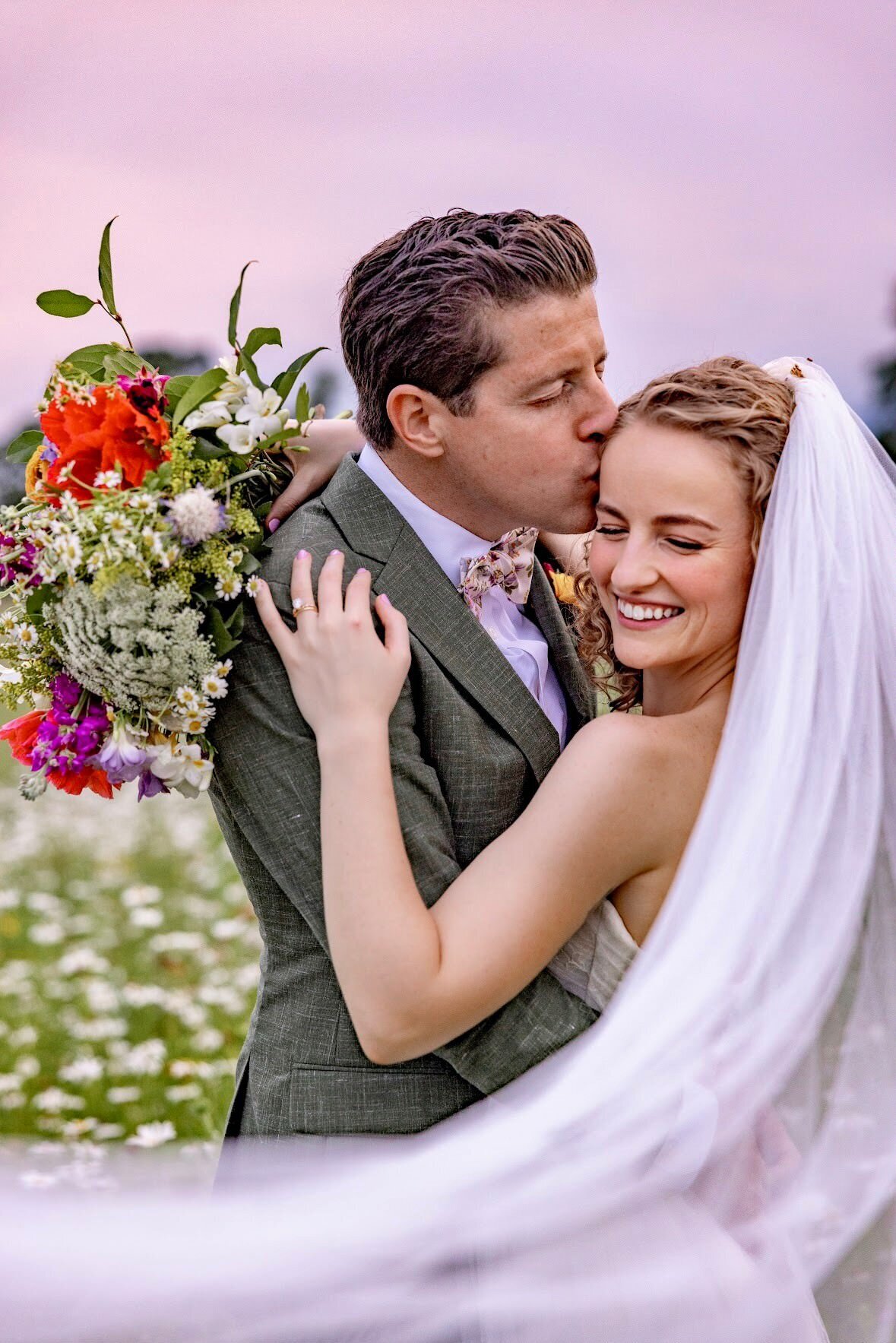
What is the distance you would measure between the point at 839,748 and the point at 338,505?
42.4 inches

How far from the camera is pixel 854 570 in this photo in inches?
101

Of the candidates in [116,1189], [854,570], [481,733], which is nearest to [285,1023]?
[116,1189]

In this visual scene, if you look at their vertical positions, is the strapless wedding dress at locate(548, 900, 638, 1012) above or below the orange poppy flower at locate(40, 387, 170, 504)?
below

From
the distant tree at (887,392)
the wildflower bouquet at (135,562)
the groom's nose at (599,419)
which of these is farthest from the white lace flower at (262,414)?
the distant tree at (887,392)

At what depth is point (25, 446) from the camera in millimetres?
2838

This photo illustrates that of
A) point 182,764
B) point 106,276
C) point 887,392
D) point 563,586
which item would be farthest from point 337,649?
point 887,392

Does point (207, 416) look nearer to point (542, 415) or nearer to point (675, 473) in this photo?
point (542, 415)

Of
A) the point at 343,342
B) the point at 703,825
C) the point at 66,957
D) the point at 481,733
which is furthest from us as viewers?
the point at 66,957

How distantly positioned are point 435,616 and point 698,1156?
1097 mm

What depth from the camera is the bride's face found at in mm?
2613

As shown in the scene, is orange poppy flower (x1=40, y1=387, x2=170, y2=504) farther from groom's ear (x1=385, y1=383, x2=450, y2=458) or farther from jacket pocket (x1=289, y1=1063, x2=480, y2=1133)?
jacket pocket (x1=289, y1=1063, x2=480, y2=1133)

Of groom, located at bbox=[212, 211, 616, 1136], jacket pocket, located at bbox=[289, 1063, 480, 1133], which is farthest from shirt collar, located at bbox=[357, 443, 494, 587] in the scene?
jacket pocket, located at bbox=[289, 1063, 480, 1133]

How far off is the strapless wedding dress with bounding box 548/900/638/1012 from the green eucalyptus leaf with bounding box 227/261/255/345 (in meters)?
1.30

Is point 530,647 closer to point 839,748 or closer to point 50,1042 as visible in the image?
point 839,748
